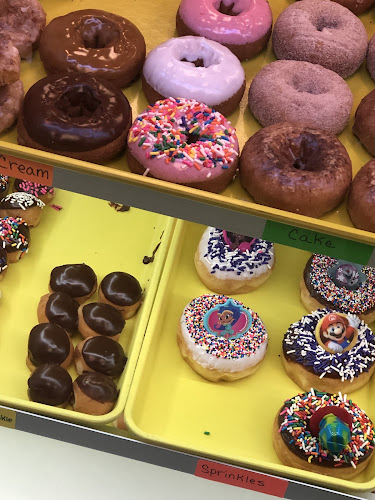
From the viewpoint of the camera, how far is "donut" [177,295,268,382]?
2131 mm

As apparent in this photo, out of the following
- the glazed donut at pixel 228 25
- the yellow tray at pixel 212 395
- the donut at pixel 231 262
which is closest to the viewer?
the glazed donut at pixel 228 25

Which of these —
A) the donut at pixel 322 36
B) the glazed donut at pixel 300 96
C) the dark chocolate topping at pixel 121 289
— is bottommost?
the dark chocolate topping at pixel 121 289

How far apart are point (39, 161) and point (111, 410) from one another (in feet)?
2.82

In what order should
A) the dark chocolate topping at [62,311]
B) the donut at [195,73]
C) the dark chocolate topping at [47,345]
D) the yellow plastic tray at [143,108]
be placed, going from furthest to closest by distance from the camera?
the dark chocolate topping at [62,311]
the dark chocolate topping at [47,345]
the donut at [195,73]
the yellow plastic tray at [143,108]

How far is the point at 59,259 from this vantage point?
2416mm

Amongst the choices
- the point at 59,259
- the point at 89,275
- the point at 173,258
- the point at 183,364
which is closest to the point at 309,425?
the point at 183,364

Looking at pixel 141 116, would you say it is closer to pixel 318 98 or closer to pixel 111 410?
pixel 318 98

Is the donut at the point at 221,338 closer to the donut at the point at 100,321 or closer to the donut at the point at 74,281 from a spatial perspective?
the donut at the point at 100,321

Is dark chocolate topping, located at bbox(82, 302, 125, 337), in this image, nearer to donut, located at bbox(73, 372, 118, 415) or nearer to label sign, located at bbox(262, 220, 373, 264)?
donut, located at bbox(73, 372, 118, 415)

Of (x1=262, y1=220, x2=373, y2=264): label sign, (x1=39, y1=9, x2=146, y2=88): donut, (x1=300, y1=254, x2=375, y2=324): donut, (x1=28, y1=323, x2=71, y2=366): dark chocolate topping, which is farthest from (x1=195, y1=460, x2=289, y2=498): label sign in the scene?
(x1=39, y1=9, x2=146, y2=88): donut

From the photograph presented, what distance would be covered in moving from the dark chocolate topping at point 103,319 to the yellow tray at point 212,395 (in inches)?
4.9

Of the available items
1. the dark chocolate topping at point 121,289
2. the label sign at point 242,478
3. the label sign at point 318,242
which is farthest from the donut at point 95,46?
the label sign at point 242,478

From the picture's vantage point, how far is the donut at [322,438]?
1903 millimetres

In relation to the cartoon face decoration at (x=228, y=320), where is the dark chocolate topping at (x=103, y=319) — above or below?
below
